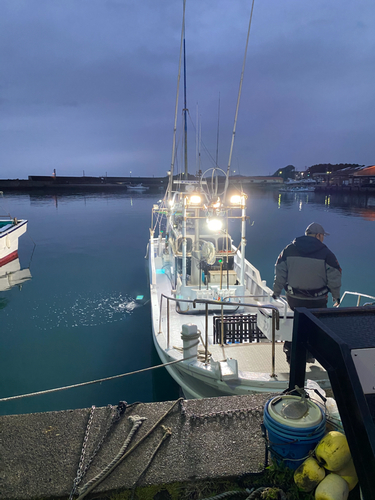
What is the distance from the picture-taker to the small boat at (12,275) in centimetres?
1754

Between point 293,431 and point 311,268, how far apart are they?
8.35ft

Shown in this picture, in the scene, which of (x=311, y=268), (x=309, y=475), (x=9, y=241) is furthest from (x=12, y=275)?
(x=309, y=475)

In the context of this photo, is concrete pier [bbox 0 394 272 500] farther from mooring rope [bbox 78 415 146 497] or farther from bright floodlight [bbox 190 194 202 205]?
bright floodlight [bbox 190 194 202 205]

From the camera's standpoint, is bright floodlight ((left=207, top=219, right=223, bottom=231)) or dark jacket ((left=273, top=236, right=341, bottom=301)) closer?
dark jacket ((left=273, top=236, right=341, bottom=301))

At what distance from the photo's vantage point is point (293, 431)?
241 cm

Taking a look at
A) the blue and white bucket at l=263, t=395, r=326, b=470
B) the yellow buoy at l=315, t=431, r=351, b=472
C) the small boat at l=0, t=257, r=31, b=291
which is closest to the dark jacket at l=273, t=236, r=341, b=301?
the blue and white bucket at l=263, t=395, r=326, b=470

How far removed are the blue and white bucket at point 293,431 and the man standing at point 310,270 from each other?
2.20 meters

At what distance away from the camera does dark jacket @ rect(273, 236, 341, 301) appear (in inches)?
175

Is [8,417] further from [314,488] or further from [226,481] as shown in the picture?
[314,488]

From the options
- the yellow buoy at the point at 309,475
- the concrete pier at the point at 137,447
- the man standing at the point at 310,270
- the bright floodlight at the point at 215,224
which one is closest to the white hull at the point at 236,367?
the man standing at the point at 310,270

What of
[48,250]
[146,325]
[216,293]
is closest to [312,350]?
[216,293]

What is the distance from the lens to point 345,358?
1.95 metres

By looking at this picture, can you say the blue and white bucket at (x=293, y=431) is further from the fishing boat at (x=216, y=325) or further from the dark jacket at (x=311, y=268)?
the dark jacket at (x=311, y=268)

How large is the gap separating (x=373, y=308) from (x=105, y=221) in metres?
44.1
